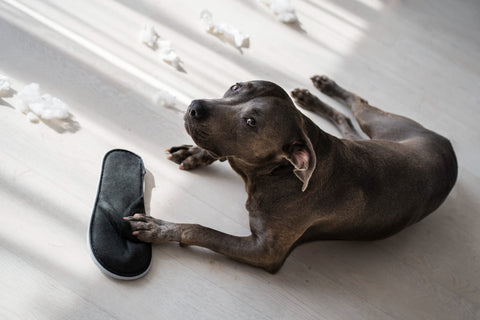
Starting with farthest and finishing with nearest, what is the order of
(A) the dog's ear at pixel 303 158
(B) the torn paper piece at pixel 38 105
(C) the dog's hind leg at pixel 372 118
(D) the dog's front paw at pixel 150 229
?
(C) the dog's hind leg at pixel 372 118 → (B) the torn paper piece at pixel 38 105 → (D) the dog's front paw at pixel 150 229 → (A) the dog's ear at pixel 303 158

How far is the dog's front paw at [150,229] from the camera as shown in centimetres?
254

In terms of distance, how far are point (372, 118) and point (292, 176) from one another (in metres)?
1.36

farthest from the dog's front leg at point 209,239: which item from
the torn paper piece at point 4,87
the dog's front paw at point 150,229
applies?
the torn paper piece at point 4,87

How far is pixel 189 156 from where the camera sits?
3018mm

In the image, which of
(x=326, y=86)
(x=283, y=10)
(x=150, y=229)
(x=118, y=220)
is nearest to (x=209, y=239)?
(x=150, y=229)

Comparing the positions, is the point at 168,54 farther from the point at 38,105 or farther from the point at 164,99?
the point at 38,105

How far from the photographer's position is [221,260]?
2.69 m

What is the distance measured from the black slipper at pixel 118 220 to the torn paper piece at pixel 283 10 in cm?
238

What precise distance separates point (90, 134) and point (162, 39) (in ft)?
3.99

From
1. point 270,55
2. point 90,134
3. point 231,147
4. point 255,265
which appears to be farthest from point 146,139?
point 270,55

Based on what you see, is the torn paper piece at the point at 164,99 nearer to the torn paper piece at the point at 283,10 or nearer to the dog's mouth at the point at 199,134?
the dog's mouth at the point at 199,134

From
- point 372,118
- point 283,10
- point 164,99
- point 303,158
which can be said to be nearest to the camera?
point 303,158

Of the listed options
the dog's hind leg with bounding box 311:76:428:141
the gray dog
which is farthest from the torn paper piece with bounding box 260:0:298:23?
the gray dog

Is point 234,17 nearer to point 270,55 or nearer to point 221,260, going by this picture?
point 270,55
